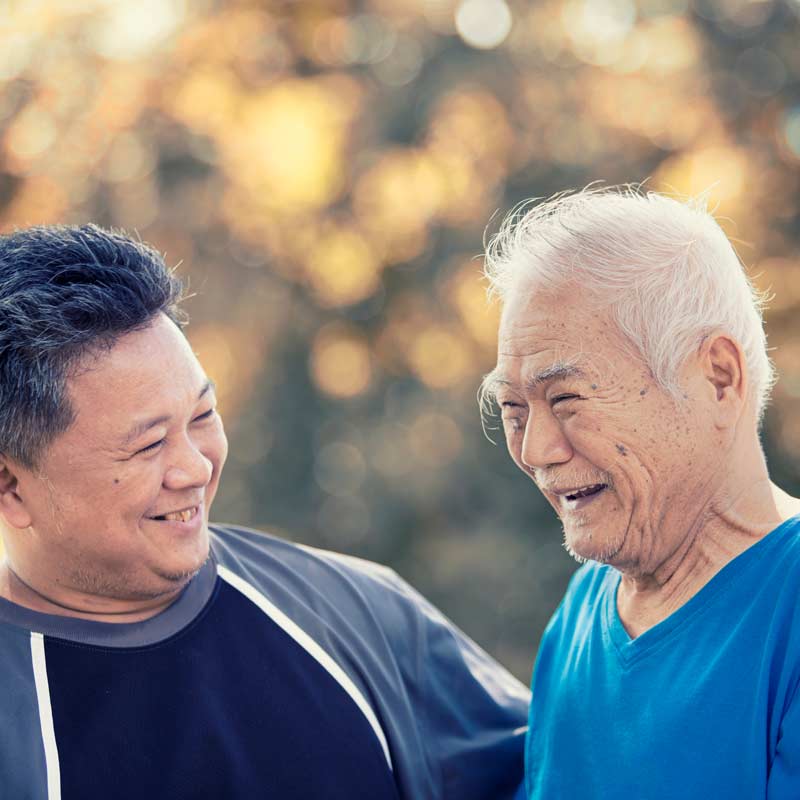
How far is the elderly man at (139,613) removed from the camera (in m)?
2.09

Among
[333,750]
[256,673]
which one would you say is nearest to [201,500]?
[256,673]

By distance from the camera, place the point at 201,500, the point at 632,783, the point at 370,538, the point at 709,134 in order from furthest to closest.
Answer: the point at 370,538, the point at 709,134, the point at 201,500, the point at 632,783

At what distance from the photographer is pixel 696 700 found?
5.96 feet

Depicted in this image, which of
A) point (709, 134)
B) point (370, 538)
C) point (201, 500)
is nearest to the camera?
point (201, 500)

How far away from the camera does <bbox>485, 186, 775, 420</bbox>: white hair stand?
1.90 metres

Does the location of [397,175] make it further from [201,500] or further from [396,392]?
[201,500]

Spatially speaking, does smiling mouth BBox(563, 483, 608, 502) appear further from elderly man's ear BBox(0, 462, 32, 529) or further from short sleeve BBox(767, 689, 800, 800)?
elderly man's ear BBox(0, 462, 32, 529)

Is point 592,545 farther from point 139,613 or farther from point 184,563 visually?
point 139,613

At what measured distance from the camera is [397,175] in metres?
7.46

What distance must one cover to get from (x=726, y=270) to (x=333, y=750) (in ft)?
4.12

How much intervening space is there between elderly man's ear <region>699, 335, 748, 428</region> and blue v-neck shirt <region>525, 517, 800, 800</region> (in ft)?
0.74

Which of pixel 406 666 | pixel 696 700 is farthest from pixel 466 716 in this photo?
pixel 696 700

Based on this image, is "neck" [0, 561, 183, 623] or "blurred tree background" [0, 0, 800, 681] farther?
"blurred tree background" [0, 0, 800, 681]

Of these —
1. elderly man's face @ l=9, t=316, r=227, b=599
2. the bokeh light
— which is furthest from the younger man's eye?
the bokeh light
